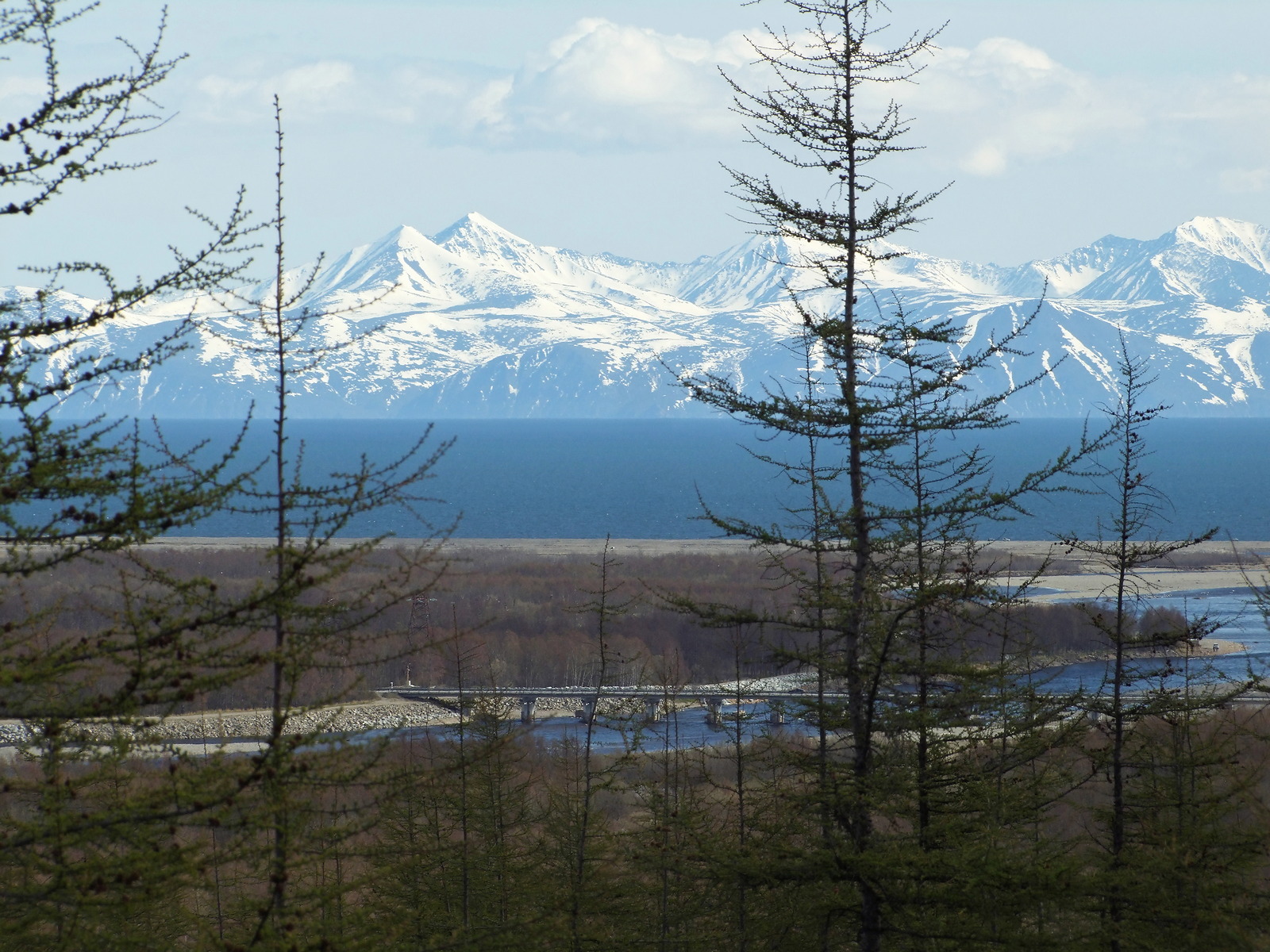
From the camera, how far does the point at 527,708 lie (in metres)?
47.3

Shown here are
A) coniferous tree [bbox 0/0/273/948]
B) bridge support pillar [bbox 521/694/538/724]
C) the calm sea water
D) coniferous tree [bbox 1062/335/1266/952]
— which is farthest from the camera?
the calm sea water

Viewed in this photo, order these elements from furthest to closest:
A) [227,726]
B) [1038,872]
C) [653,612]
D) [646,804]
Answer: [653,612] → [227,726] → [646,804] → [1038,872]

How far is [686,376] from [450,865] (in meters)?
8.25

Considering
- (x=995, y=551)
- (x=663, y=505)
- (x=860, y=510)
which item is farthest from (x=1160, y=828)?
(x=663, y=505)

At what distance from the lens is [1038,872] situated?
371 inches

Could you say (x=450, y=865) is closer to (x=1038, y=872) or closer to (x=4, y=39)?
(x=1038, y=872)

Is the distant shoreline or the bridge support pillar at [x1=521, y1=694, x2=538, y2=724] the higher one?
the distant shoreline

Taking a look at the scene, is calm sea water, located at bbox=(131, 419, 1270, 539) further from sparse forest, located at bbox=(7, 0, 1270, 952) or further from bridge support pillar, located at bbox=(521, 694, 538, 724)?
sparse forest, located at bbox=(7, 0, 1270, 952)

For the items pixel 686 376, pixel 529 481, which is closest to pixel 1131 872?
pixel 686 376

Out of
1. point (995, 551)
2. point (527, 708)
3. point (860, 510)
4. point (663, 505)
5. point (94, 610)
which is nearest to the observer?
point (94, 610)

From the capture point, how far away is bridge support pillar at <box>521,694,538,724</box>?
46.3 metres

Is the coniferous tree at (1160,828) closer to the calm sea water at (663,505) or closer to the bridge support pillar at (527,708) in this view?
the bridge support pillar at (527,708)

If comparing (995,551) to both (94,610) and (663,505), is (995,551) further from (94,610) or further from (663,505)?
(94,610)

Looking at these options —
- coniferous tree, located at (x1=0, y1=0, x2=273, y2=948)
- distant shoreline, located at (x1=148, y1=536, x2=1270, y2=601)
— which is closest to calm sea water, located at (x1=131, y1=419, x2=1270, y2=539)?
distant shoreline, located at (x1=148, y1=536, x2=1270, y2=601)
